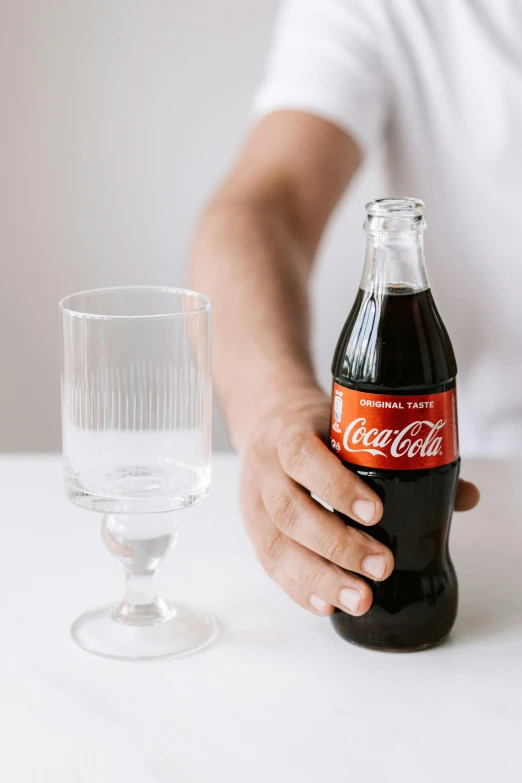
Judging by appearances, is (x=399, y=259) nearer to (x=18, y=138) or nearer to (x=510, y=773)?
(x=510, y=773)

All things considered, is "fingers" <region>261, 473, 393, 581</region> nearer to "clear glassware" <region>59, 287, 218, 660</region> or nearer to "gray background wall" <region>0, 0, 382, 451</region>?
"clear glassware" <region>59, 287, 218, 660</region>

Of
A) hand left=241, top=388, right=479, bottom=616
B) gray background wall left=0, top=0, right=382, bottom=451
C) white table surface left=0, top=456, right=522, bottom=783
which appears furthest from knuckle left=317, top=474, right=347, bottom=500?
gray background wall left=0, top=0, right=382, bottom=451

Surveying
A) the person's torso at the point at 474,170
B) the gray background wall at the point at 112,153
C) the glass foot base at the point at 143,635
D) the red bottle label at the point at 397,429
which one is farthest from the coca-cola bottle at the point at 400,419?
the gray background wall at the point at 112,153

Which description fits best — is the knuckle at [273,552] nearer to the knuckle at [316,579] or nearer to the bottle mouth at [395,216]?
the knuckle at [316,579]

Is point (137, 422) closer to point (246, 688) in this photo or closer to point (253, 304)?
point (246, 688)

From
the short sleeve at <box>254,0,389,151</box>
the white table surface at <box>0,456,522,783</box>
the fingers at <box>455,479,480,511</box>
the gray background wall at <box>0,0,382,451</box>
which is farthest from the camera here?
the gray background wall at <box>0,0,382,451</box>

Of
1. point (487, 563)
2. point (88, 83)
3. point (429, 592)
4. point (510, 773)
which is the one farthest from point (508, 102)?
point (88, 83)

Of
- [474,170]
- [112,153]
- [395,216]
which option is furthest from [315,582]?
[112,153]

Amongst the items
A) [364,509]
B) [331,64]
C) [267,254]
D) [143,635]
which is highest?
[331,64]
